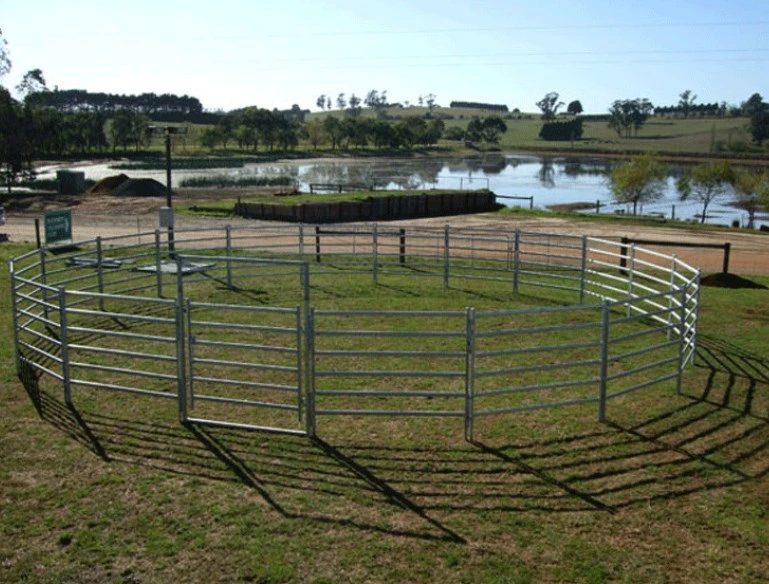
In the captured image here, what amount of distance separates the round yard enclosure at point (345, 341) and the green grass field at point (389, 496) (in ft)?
1.29

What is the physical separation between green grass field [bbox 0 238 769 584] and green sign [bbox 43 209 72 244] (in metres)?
11.7

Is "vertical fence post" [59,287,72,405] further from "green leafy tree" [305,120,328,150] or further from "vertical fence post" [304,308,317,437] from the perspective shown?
"green leafy tree" [305,120,328,150]

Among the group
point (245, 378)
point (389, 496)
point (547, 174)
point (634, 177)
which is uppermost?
point (634, 177)

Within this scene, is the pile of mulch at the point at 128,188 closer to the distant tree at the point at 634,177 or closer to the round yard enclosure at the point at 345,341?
the round yard enclosure at the point at 345,341

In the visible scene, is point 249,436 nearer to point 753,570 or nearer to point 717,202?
point 753,570

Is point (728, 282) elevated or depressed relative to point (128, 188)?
depressed

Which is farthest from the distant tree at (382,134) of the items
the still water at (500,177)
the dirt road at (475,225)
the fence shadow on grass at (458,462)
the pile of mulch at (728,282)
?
the fence shadow on grass at (458,462)

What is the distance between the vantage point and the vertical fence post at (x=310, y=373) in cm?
837

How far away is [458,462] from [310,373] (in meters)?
1.88

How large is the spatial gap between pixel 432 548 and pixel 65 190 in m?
47.1

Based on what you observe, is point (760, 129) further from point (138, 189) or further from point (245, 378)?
point (245, 378)

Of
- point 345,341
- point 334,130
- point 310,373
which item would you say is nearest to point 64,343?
point 310,373

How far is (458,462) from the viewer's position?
798cm

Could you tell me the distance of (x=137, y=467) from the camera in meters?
7.79
